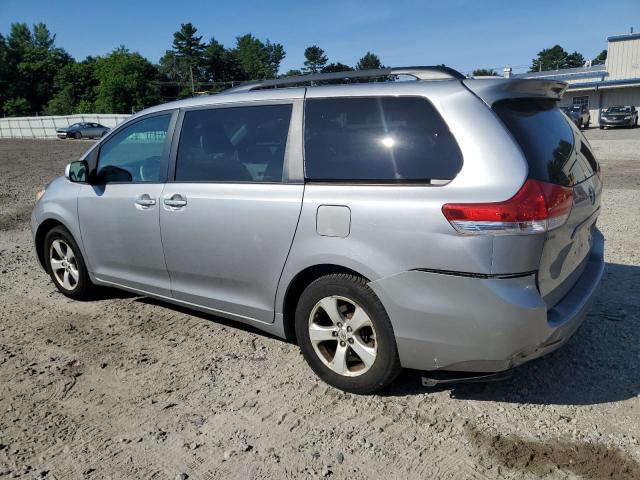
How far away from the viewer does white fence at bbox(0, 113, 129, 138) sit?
48950mm

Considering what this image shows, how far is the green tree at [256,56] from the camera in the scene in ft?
413

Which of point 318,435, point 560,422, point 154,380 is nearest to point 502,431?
point 560,422

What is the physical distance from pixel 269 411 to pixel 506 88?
7.55 feet

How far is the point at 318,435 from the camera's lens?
2926 millimetres

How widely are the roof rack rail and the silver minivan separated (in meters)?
0.02

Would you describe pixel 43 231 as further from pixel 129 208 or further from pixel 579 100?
pixel 579 100

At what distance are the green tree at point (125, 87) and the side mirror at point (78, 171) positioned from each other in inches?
2881

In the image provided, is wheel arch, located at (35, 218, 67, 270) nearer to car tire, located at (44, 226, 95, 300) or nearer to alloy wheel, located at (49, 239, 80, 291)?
car tire, located at (44, 226, 95, 300)

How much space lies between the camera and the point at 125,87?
76.4 metres

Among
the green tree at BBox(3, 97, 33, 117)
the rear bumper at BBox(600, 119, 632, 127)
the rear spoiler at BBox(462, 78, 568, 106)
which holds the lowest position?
the rear bumper at BBox(600, 119, 632, 127)

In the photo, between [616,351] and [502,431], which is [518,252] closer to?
[502,431]

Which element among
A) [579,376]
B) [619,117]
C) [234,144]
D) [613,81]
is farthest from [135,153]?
[613,81]

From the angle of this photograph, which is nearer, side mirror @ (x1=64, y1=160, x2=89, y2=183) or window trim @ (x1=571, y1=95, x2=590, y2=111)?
side mirror @ (x1=64, y1=160, x2=89, y2=183)

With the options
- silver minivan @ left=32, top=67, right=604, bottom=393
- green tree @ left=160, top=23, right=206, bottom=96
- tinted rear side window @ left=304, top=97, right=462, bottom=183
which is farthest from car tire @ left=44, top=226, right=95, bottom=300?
green tree @ left=160, top=23, right=206, bottom=96
